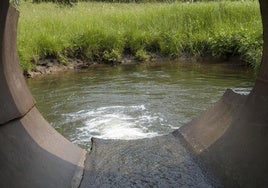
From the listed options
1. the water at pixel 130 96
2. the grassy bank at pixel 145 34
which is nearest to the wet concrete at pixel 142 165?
the water at pixel 130 96

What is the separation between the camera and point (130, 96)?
7.99 m

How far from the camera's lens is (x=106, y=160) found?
4352 mm

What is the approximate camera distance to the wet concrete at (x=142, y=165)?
A: 12.6 ft

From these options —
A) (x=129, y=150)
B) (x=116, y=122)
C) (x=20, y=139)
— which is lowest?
(x=116, y=122)

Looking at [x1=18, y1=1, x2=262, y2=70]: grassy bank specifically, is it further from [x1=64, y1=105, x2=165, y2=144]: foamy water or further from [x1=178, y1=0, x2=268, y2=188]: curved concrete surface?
[x1=178, y1=0, x2=268, y2=188]: curved concrete surface

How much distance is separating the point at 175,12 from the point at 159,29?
4.80 ft

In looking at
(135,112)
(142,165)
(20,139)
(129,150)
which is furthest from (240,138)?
(135,112)

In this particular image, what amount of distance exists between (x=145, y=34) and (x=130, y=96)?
420 cm

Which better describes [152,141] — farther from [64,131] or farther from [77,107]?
[77,107]

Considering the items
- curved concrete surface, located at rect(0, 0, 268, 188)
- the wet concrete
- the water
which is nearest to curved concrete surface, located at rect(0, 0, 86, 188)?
curved concrete surface, located at rect(0, 0, 268, 188)

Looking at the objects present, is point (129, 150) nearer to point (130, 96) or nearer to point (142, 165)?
point (142, 165)

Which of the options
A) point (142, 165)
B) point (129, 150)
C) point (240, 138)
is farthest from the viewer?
point (129, 150)

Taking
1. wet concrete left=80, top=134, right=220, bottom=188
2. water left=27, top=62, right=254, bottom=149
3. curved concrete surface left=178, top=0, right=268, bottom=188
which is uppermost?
curved concrete surface left=178, top=0, right=268, bottom=188

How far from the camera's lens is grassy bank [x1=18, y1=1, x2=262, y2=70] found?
10391 millimetres
